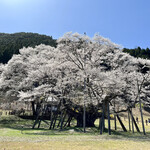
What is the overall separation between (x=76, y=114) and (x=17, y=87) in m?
11.0

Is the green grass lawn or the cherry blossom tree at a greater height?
the cherry blossom tree

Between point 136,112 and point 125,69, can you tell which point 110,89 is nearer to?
point 125,69

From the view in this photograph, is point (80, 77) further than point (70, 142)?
Yes

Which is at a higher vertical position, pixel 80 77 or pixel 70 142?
pixel 80 77

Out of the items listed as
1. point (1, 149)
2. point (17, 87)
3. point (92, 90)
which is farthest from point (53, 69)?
point (1, 149)

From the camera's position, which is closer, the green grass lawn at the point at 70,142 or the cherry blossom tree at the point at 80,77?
the green grass lawn at the point at 70,142

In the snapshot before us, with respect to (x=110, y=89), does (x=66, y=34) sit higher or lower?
higher

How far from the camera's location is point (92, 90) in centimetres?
1764

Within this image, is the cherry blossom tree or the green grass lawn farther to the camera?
the cherry blossom tree

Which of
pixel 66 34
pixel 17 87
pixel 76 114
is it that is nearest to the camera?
pixel 66 34

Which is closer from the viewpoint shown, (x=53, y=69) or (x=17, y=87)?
(x=53, y=69)

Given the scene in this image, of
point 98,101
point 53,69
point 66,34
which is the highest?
point 66,34

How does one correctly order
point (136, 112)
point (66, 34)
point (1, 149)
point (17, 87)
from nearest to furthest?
point (1, 149) < point (66, 34) < point (17, 87) < point (136, 112)

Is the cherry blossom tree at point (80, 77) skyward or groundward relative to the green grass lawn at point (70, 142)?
skyward
